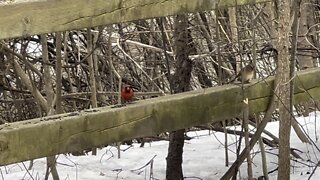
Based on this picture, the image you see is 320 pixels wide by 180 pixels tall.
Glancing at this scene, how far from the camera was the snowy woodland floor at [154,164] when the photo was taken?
444 cm

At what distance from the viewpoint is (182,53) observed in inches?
167

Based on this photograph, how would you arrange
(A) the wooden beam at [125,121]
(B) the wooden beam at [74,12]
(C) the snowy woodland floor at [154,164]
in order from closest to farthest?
(B) the wooden beam at [74,12], (A) the wooden beam at [125,121], (C) the snowy woodland floor at [154,164]

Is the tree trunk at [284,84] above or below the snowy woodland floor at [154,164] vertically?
above

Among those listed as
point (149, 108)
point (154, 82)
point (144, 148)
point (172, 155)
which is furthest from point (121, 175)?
point (154, 82)

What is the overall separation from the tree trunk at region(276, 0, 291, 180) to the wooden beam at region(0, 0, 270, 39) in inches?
21.6

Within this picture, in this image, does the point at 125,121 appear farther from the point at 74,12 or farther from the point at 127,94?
the point at 74,12

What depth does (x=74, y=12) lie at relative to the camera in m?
2.57

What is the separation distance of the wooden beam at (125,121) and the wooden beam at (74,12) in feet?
1.82

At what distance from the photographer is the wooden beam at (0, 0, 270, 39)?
234 centimetres

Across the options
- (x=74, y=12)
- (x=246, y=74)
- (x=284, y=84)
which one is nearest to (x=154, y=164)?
(x=246, y=74)

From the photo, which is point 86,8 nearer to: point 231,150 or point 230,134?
point 231,150

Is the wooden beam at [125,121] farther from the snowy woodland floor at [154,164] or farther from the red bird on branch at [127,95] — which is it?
the snowy woodland floor at [154,164]

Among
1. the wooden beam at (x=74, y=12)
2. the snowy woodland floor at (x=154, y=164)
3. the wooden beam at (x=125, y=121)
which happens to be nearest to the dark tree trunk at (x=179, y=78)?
the snowy woodland floor at (x=154, y=164)

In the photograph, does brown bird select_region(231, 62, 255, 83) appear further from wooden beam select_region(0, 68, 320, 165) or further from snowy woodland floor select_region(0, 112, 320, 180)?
snowy woodland floor select_region(0, 112, 320, 180)
